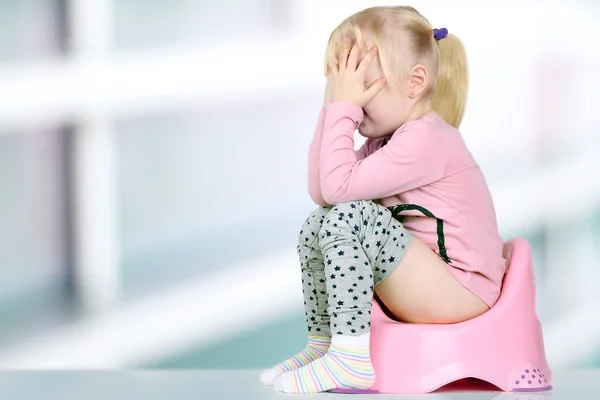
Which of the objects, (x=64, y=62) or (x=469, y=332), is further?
(x=64, y=62)

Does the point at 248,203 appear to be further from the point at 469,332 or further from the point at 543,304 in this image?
the point at 469,332

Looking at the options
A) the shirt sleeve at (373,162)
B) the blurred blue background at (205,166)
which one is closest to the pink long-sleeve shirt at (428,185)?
the shirt sleeve at (373,162)

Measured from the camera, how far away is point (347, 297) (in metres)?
1.23

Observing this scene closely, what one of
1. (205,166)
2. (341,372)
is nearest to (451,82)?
(341,372)

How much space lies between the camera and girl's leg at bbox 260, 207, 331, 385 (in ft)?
4.39

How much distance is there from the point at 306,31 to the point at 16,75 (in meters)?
0.76

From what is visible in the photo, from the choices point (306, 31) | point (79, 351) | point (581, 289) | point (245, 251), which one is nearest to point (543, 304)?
point (581, 289)

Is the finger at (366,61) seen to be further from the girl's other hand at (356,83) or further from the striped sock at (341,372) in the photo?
the striped sock at (341,372)

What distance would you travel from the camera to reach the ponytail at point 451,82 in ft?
4.86

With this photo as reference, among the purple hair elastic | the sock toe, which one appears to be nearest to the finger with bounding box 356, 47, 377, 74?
the purple hair elastic

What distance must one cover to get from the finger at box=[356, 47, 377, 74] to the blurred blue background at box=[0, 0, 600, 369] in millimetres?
879

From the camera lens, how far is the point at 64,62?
2.22 metres

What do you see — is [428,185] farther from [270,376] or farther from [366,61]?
[270,376]

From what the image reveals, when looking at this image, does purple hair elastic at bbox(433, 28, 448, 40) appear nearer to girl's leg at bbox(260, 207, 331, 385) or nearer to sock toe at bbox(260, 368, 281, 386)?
girl's leg at bbox(260, 207, 331, 385)
